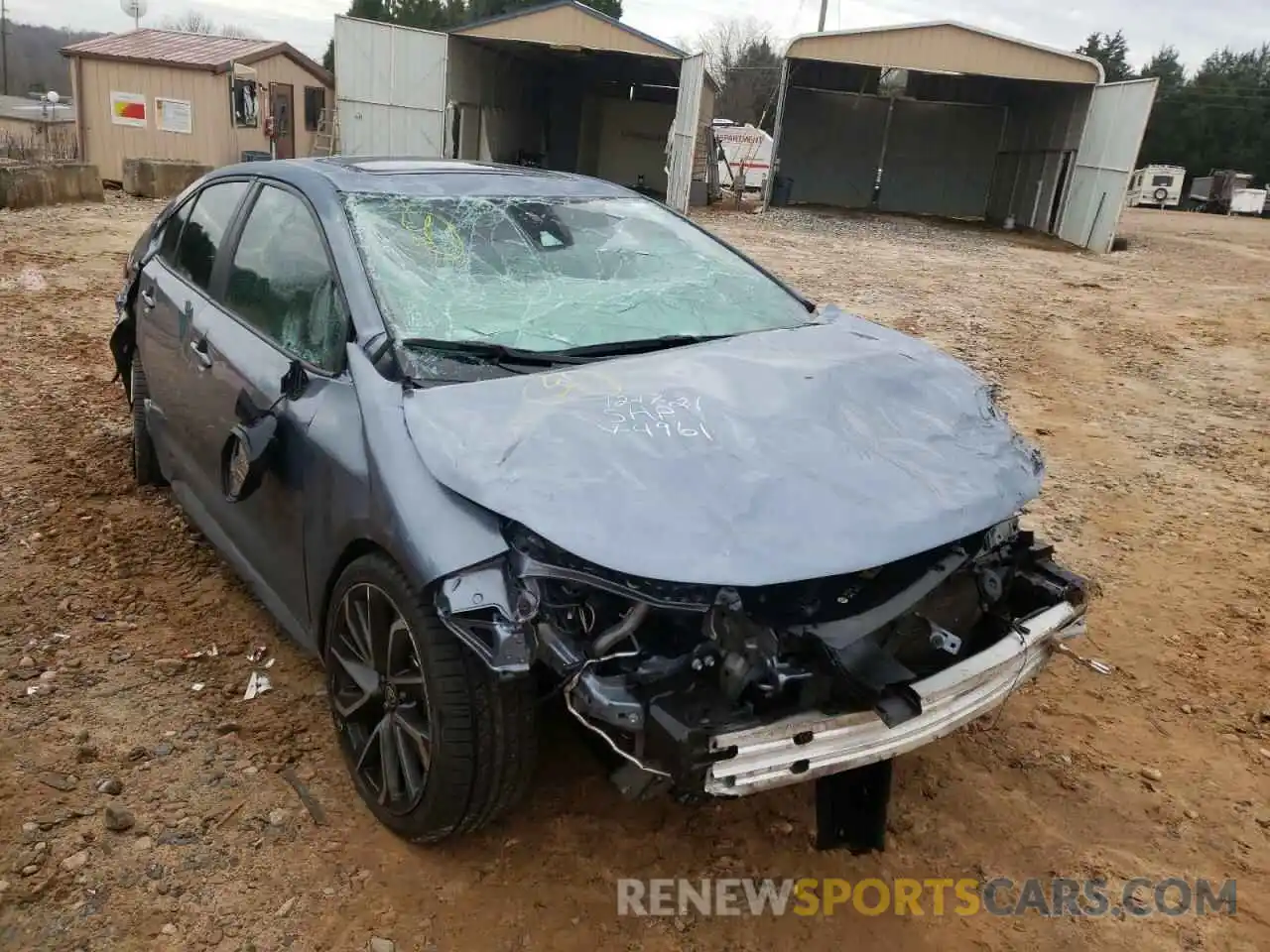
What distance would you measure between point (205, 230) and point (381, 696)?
7.31ft

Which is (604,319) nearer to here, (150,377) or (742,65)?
(150,377)

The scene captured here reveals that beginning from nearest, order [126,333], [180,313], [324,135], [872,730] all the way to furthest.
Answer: [872,730] → [180,313] → [126,333] → [324,135]

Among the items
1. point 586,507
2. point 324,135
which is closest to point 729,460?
point 586,507

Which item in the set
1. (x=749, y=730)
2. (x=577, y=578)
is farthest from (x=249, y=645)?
(x=749, y=730)

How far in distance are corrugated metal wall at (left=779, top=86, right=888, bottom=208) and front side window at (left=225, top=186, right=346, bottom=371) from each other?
74.4 ft

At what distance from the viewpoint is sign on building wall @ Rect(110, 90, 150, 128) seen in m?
17.6

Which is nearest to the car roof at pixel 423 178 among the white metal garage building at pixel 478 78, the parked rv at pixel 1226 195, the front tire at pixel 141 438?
the front tire at pixel 141 438

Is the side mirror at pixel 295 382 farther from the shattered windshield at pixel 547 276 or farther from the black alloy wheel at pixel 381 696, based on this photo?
the black alloy wheel at pixel 381 696

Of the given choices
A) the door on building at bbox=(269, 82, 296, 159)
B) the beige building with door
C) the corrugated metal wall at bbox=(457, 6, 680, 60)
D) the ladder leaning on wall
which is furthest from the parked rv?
the beige building with door

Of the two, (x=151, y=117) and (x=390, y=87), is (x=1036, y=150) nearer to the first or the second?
(x=390, y=87)

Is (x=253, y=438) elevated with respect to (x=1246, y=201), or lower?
lower

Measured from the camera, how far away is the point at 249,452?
265cm

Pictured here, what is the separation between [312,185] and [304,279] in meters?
0.41

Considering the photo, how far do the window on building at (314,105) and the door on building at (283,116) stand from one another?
778 mm
